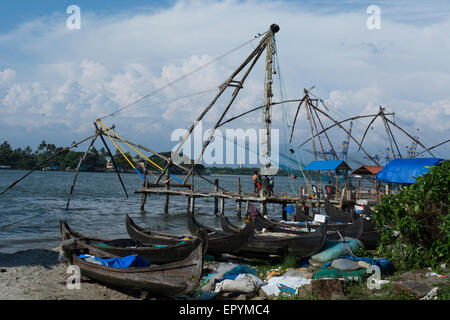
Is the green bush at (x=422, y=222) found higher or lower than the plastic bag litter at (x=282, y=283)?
higher

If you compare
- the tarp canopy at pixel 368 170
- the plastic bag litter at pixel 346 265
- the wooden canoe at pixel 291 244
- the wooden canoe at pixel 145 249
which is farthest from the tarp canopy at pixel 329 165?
the wooden canoe at pixel 145 249

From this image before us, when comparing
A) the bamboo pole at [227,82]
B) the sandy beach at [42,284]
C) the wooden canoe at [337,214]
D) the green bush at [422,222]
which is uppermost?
the bamboo pole at [227,82]

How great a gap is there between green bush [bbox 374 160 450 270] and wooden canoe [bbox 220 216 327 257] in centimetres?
218

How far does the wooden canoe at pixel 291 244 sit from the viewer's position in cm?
980

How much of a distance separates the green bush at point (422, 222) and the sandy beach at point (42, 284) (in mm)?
5483

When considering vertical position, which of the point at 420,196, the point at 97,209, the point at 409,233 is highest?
the point at 420,196

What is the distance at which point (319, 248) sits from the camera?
9.82 meters

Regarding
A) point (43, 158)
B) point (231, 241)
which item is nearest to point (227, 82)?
point (231, 241)

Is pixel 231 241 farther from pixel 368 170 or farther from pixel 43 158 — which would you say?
pixel 43 158

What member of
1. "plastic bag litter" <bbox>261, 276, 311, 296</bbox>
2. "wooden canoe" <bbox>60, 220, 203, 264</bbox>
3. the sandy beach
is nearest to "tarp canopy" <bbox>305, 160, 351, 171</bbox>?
A: "wooden canoe" <bbox>60, 220, 203, 264</bbox>

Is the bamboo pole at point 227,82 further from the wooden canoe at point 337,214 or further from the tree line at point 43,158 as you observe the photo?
the tree line at point 43,158
